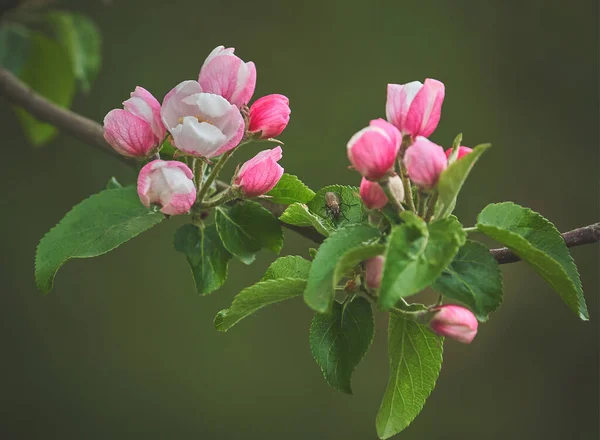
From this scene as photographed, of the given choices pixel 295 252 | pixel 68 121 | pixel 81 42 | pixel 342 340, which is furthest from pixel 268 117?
pixel 295 252

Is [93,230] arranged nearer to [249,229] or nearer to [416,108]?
[249,229]

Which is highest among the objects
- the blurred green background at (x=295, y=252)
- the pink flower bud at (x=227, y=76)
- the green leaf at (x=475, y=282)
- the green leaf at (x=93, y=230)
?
the pink flower bud at (x=227, y=76)

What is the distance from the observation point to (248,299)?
374mm

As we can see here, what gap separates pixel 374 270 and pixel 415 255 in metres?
0.05

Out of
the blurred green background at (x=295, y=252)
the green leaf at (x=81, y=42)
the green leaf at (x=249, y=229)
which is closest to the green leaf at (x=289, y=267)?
the green leaf at (x=249, y=229)

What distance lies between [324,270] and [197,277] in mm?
101

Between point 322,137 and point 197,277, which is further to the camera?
point 322,137

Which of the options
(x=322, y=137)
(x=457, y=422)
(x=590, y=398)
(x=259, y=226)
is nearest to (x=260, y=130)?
(x=259, y=226)

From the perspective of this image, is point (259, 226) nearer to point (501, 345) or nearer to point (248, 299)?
point (248, 299)

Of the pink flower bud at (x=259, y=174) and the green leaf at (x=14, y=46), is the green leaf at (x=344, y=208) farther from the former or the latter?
the green leaf at (x=14, y=46)

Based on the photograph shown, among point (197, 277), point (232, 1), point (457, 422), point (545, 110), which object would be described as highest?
point (197, 277)

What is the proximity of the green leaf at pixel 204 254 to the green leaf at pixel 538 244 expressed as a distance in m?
0.15

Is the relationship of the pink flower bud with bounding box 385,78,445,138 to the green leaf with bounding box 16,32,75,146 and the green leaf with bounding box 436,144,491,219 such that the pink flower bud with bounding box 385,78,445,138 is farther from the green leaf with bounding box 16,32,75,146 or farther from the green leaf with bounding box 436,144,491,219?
the green leaf with bounding box 16,32,75,146

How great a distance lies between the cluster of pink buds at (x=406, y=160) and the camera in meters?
0.34
